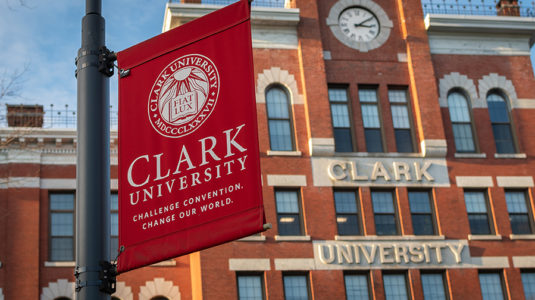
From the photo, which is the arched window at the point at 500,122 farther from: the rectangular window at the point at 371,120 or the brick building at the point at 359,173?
the rectangular window at the point at 371,120

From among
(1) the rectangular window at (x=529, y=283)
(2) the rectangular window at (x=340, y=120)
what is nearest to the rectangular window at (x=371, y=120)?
(2) the rectangular window at (x=340, y=120)

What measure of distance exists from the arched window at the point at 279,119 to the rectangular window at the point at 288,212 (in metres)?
1.84

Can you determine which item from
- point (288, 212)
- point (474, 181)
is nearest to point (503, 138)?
point (474, 181)

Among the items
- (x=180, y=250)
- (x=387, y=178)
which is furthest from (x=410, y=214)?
(x=180, y=250)

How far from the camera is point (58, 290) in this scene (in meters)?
28.9

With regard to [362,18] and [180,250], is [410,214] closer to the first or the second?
[362,18]

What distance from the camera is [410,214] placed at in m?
30.1

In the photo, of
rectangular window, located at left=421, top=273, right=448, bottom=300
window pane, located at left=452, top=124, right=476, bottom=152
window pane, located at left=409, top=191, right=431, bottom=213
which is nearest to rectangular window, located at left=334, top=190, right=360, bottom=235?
window pane, located at left=409, top=191, right=431, bottom=213

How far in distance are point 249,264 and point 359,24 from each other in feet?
37.1

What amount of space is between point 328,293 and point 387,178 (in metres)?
5.11

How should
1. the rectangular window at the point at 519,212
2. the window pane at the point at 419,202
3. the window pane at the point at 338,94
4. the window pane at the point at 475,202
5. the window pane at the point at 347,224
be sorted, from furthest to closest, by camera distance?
1. the window pane at the point at 338,94
2. the rectangular window at the point at 519,212
3. the window pane at the point at 475,202
4. the window pane at the point at 419,202
5. the window pane at the point at 347,224

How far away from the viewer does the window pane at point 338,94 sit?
31391 millimetres

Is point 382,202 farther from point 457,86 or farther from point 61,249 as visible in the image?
point 61,249

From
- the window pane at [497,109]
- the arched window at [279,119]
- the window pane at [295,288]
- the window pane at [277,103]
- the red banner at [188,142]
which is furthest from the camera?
the window pane at [497,109]
